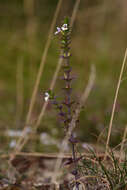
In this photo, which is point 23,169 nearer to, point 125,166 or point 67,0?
point 125,166

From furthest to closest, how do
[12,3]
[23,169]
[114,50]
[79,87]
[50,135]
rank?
[12,3] < [114,50] < [79,87] < [50,135] < [23,169]

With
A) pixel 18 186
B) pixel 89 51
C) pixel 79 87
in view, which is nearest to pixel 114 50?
pixel 89 51

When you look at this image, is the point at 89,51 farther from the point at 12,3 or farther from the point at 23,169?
the point at 23,169

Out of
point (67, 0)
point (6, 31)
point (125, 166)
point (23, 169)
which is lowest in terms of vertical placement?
point (23, 169)

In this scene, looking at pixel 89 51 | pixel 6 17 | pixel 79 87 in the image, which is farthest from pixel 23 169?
pixel 6 17

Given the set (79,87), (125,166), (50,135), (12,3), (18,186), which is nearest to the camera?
(125,166)

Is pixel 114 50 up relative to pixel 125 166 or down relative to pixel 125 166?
up

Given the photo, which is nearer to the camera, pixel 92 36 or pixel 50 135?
pixel 50 135
